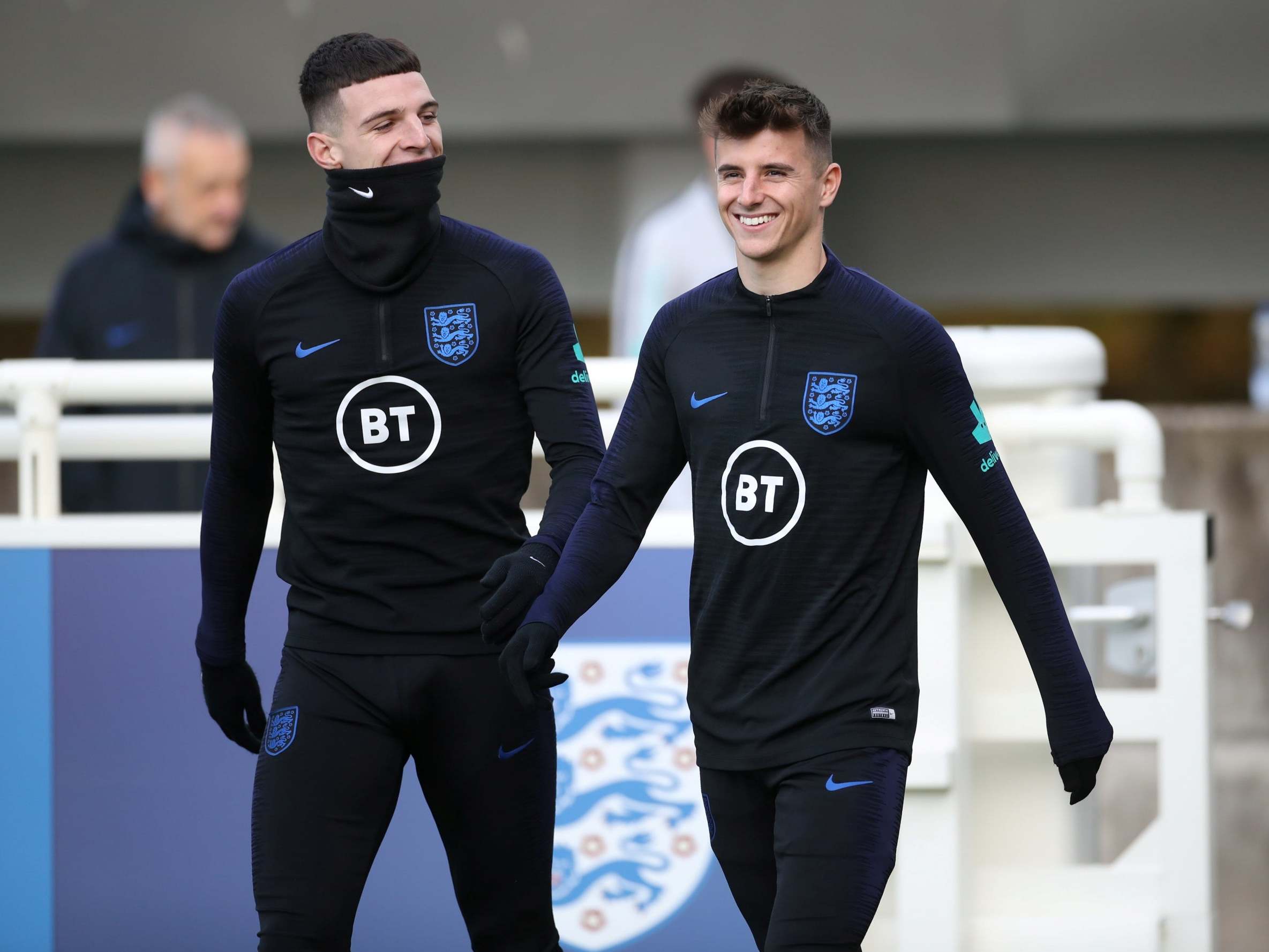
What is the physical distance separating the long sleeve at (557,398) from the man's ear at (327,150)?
39 cm

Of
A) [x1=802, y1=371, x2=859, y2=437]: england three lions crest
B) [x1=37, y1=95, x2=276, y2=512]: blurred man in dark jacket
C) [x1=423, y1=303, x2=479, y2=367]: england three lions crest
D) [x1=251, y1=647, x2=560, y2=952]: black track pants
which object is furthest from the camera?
[x1=37, y1=95, x2=276, y2=512]: blurred man in dark jacket

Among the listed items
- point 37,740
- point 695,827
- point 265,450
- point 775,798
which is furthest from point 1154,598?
point 37,740

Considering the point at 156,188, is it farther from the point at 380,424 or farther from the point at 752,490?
the point at 752,490

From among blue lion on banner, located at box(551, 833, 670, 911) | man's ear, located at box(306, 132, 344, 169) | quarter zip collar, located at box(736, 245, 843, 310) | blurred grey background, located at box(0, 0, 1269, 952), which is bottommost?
blue lion on banner, located at box(551, 833, 670, 911)

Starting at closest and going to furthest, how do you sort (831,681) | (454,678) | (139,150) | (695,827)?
(831,681)
(454,678)
(695,827)
(139,150)

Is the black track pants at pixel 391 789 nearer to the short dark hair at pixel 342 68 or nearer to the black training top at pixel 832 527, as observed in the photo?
the black training top at pixel 832 527

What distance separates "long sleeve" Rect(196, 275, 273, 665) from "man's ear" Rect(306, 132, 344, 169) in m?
0.26

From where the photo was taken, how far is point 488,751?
3.58 meters

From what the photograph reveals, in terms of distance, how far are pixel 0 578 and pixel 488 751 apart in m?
1.83

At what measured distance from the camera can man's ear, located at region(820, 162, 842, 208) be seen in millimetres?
3428

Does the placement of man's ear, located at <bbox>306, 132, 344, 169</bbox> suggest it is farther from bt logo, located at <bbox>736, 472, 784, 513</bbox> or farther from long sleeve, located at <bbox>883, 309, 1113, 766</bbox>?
long sleeve, located at <bbox>883, 309, 1113, 766</bbox>

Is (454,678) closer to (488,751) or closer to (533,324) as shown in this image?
(488,751)

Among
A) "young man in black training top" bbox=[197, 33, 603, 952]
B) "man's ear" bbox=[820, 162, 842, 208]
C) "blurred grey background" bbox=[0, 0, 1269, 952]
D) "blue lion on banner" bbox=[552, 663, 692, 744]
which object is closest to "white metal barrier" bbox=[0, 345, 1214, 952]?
A: "blue lion on banner" bbox=[552, 663, 692, 744]

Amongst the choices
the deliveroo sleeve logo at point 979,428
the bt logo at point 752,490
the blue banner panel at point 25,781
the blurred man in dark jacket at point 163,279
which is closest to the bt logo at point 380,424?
the bt logo at point 752,490
